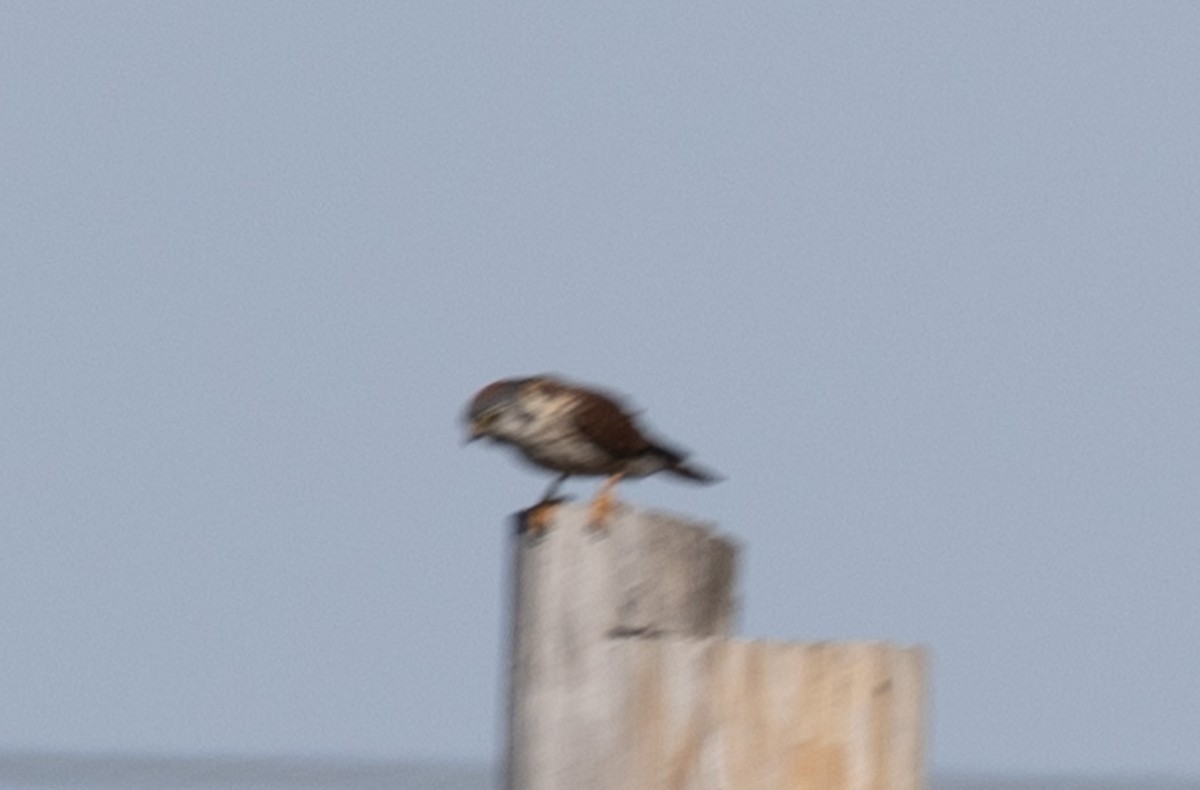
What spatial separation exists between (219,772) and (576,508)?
278 ft

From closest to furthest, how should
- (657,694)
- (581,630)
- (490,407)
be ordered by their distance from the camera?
(657,694) → (581,630) → (490,407)

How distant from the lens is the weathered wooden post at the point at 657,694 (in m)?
4.04

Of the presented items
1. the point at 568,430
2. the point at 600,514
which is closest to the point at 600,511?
the point at 600,514

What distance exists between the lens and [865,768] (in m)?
4.10

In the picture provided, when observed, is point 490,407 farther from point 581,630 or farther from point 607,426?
point 581,630

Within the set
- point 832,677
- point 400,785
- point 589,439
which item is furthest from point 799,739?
point 400,785

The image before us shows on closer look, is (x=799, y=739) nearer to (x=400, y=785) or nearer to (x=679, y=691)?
(x=679, y=691)

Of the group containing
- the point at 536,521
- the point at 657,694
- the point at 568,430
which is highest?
the point at 568,430

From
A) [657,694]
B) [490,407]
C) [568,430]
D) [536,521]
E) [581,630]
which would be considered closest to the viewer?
[657,694]

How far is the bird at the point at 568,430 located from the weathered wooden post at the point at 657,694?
259 cm

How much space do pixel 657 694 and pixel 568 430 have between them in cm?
313

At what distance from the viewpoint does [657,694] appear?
410 centimetres

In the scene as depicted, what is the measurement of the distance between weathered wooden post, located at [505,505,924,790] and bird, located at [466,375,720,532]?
259cm

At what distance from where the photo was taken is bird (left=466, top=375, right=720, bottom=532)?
283 inches
